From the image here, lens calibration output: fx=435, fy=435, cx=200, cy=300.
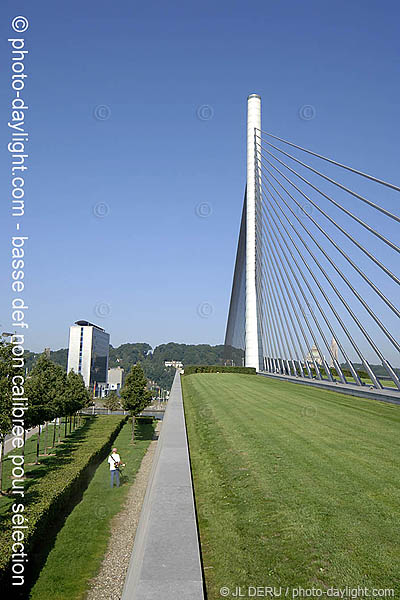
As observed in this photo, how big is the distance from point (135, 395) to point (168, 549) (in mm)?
30174

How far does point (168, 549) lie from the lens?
12.2 feet

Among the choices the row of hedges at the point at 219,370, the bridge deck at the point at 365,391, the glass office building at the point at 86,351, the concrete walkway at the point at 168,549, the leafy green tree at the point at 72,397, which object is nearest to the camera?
the concrete walkway at the point at 168,549

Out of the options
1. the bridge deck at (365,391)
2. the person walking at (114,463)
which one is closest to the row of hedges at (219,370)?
the bridge deck at (365,391)

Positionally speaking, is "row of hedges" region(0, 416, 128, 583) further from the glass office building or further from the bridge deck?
the glass office building

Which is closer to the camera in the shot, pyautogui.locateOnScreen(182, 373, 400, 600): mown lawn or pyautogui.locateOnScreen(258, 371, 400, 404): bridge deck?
pyautogui.locateOnScreen(182, 373, 400, 600): mown lawn

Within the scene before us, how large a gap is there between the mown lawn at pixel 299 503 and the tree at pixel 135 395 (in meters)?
22.8

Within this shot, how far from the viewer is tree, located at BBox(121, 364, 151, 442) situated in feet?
107

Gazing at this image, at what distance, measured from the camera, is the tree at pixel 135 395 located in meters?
32.6

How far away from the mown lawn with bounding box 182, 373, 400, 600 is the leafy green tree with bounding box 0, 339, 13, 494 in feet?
23.6

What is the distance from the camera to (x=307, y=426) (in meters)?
10.3

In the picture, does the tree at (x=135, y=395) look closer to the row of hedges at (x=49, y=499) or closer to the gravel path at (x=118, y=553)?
the row of hedges at (x=49, y=499)

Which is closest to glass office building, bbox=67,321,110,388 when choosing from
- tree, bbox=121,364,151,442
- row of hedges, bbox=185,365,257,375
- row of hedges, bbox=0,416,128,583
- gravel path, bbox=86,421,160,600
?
row of hedges, bbox=185,365,257,375

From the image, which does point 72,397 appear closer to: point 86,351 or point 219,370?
point 219,370

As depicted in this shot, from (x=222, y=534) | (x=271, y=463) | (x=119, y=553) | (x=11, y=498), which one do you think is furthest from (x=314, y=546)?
(x=11, y=498)
